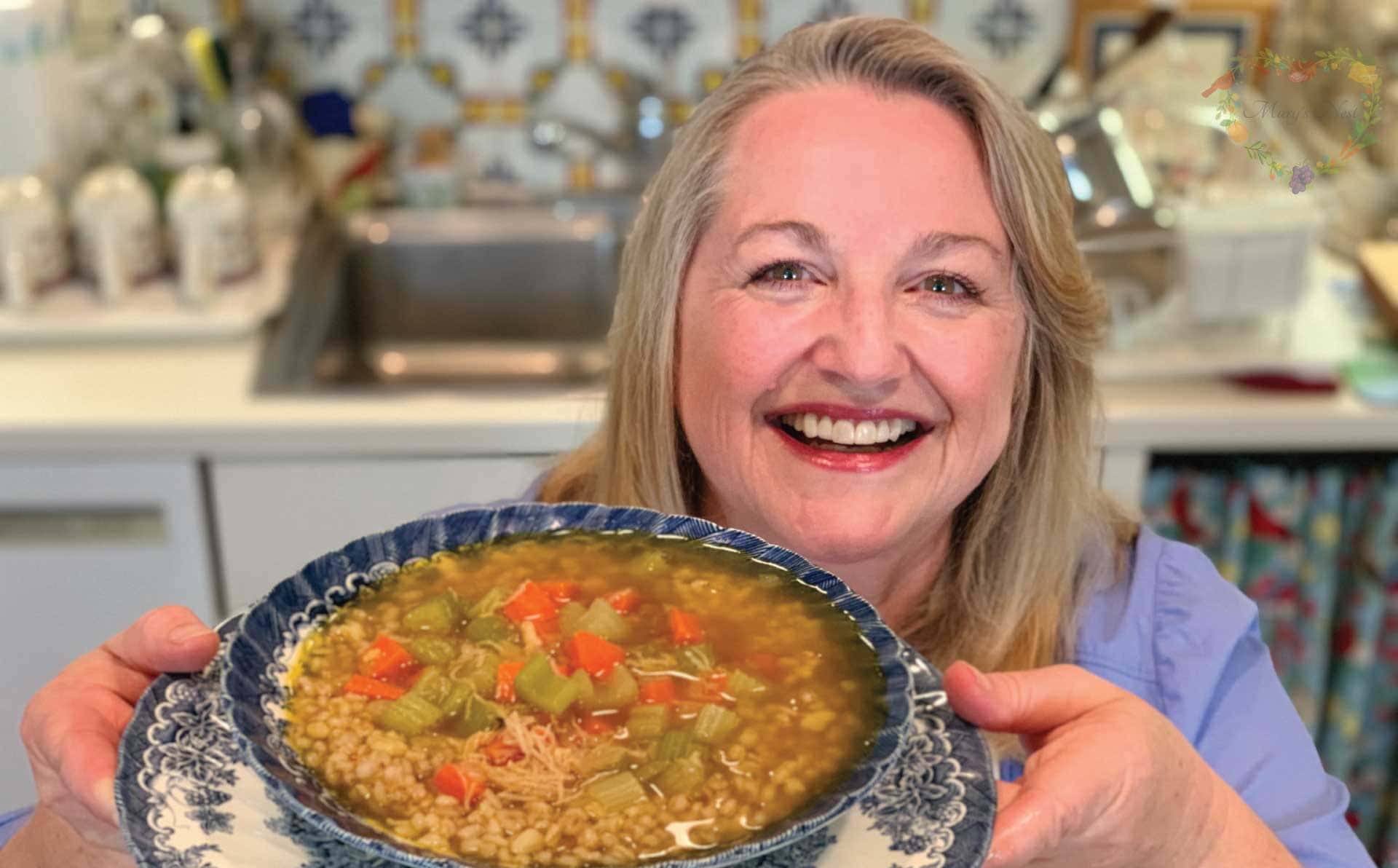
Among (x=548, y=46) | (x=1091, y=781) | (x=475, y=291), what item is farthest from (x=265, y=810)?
(x=548, y=46)

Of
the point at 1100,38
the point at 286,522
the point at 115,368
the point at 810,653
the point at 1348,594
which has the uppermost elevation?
the point at 1100,38

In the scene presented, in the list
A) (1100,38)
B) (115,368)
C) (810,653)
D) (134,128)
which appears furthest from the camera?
(1100,38)

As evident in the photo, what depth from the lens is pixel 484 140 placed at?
2.67 metres

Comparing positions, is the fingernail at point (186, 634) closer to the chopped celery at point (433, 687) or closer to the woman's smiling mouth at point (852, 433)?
the chopped celery at point (433, 687)

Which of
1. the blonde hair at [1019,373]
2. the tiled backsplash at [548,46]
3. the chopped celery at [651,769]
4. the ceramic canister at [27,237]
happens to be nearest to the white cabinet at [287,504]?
the ceramic canister at [27,237]

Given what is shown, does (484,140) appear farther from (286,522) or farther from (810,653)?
(810,653)

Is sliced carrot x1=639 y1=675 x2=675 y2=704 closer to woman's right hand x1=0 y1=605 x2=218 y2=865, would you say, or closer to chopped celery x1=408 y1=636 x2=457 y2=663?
chopped celery x1=408 y1=636 x2=457 y2=663

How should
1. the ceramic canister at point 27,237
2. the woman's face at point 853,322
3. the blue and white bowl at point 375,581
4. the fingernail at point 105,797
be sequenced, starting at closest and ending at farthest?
the blue and white bowl at point 375,581, the fingernail at point 105,797, the woman's face at point 853,322, the ceramic canister at point 27,237

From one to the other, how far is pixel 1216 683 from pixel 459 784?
2.25 feet

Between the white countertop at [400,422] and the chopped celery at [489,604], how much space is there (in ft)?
3.21

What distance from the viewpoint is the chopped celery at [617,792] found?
2.31 feet

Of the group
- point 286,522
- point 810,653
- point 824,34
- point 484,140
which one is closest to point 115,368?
point 286,522

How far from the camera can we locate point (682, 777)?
72cm

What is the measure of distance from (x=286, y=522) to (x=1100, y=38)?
5.34 feet
